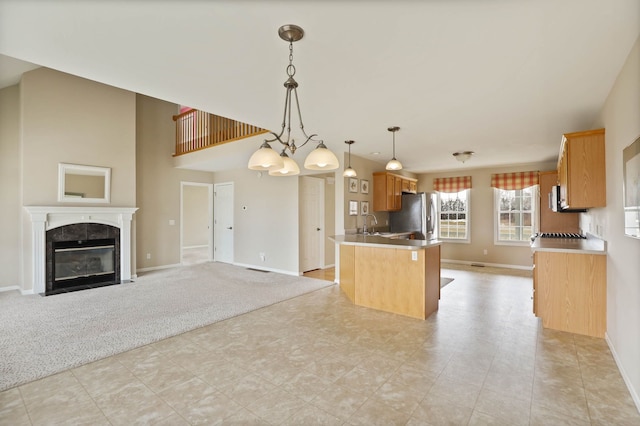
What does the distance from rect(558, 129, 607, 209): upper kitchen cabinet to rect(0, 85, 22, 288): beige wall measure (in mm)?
7689

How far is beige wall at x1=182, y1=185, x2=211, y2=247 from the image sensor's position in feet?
34.6

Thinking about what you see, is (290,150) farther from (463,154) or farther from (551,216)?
(551,216)

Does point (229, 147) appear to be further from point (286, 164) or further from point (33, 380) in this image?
point (33, 380)

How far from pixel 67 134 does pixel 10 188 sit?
1.25 metres

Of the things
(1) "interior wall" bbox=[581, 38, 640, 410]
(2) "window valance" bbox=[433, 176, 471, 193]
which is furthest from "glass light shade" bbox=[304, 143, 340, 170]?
(2) "window valance" bbox=[433, 176, 471, 193]

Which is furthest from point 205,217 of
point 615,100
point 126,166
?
point 615,100

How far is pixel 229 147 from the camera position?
5793mm

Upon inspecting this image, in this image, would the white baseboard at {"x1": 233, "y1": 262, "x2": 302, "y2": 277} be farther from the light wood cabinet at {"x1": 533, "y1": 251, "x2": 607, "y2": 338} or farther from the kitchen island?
the light wood cabinet at {"x1": 533, "y1": 251, "x2": 607, "y2": 338}

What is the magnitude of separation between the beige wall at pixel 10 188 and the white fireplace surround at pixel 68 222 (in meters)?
Result: 0.43

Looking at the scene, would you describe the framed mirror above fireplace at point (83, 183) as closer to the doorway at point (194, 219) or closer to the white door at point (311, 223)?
the white door at point (311, 223)

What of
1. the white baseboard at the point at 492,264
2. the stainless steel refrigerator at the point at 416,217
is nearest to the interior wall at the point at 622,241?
the stainless steel refrigerator at the point at 416,217

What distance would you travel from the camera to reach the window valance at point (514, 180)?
660 cm

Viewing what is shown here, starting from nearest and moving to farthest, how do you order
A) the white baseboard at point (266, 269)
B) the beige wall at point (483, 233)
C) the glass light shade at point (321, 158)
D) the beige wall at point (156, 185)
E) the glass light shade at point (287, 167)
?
the glass light shade at point (321, 158) < the glass light shade at point (287, 167) < the white baseboard at point (266, 269) < the beige wall at point (156, 185) < the beige wall at point (483, 233)

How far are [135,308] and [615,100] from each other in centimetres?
574
